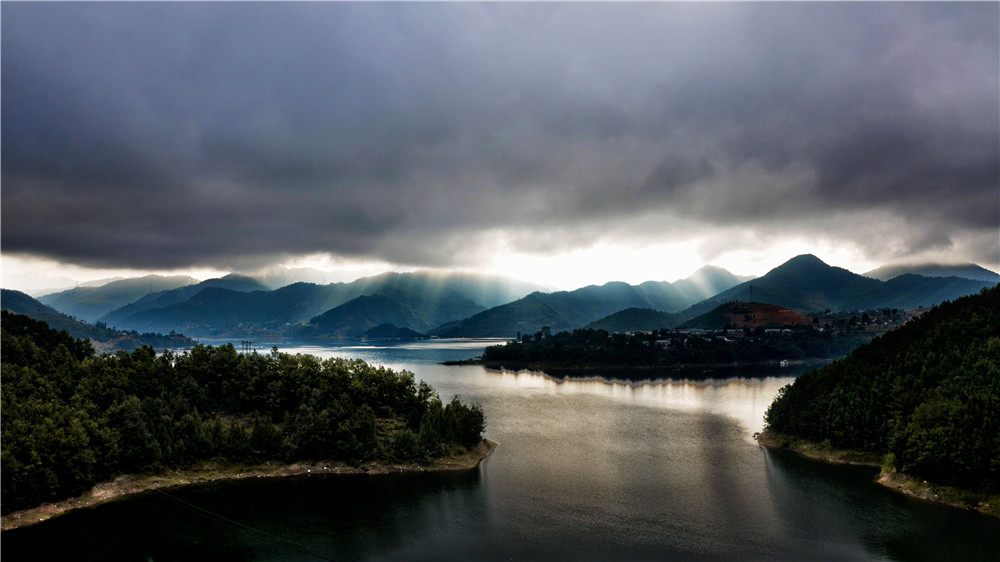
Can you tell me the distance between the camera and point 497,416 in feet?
250

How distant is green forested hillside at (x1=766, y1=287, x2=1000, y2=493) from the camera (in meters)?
38.7

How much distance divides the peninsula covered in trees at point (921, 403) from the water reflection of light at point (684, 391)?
40.6ft

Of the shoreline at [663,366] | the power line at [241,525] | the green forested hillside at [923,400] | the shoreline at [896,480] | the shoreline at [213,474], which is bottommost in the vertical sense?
the power line at [241,525]

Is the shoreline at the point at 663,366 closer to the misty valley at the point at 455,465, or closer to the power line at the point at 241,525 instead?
the misty valley at the point at 455,465

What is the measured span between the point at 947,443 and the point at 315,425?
49.3 metres

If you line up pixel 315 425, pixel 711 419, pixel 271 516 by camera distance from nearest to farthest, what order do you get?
pixel 271 516 < pixel 315 425 < pixel 711 419

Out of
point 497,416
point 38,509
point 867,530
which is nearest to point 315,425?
point 38,509

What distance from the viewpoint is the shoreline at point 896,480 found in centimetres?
3716

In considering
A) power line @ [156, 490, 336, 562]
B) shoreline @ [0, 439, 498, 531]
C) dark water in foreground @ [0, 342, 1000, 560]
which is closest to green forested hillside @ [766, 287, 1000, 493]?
dark water in foreground @ [0, 342, 1000, 560]

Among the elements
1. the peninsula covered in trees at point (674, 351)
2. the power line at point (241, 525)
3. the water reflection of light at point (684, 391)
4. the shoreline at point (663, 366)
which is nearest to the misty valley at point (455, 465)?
the power line at point (241, 525)

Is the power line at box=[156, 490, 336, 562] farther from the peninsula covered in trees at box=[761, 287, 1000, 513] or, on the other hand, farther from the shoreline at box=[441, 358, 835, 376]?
the shoreline at box=[441, 358, 835, 376]

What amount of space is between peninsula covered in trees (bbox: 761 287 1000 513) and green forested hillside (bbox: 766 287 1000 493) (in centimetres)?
7

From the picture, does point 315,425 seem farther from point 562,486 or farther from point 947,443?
point 947,443

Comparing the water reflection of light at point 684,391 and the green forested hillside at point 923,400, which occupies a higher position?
the green forested hillside at point 923,400
